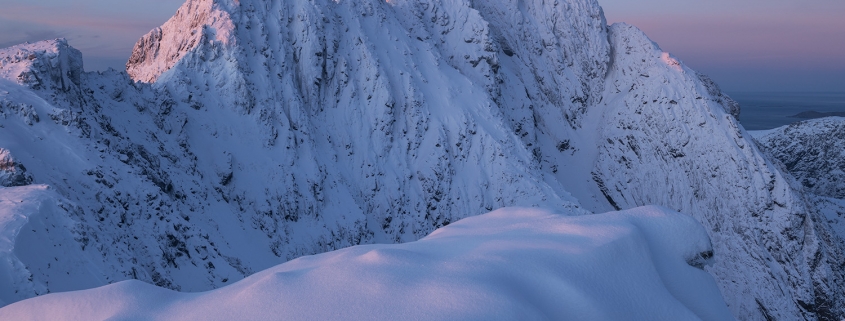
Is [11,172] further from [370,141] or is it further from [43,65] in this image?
[370,141]

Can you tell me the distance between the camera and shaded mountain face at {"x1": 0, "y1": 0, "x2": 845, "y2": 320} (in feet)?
67.1

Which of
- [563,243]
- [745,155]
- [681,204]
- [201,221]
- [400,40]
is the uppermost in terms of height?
[563,243]

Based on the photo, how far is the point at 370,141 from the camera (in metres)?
40.9

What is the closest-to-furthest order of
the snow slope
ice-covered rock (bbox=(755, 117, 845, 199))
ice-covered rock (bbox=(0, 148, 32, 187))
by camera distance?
the snow slope < ice-covered rock (bbox=(0, 148, 32, 187)) < ice-covered rock (bbox=(755, 117, 845, 199))

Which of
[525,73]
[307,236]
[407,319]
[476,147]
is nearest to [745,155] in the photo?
[525,73]

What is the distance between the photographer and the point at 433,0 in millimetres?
51594

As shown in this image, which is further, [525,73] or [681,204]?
[525,73]

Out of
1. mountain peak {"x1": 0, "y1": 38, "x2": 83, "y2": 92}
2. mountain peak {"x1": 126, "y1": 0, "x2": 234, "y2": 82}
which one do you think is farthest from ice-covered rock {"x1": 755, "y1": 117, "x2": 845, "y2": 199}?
mountain peak {"x1": 0, "y1": 38, "x2": 83, "y2": 92}

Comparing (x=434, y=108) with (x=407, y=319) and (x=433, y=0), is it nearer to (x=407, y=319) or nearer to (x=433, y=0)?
(x=433, y=0)

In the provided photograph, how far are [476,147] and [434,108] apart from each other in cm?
450

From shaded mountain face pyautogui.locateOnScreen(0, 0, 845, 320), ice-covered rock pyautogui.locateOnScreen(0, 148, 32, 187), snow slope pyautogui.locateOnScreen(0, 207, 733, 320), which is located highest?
snow slope pyautogui.locateOnScreen(0, 207, 733, 320)

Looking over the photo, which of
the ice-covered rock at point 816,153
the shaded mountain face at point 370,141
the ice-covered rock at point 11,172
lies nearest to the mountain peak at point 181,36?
the shaded mountain face at point 370,141

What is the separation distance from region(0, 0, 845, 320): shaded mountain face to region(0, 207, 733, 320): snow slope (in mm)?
7038

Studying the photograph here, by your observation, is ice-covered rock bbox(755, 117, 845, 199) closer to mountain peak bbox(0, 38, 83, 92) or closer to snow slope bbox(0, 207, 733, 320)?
snow slope bbox(0, 207, 733, 320)
